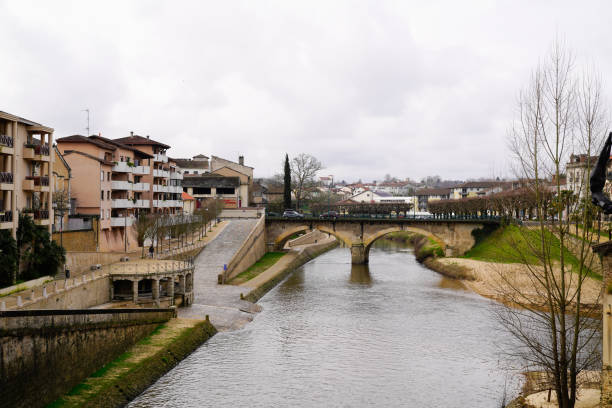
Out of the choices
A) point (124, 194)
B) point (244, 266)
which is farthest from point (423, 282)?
point (124, 194)

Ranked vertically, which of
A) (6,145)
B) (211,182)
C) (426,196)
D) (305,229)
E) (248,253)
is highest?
(426,196)

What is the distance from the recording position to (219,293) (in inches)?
2078

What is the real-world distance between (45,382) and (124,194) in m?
42.8

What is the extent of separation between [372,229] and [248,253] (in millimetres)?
20207

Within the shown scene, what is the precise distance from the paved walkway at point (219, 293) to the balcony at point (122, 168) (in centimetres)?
1280

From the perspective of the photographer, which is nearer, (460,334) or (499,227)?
(460,334)

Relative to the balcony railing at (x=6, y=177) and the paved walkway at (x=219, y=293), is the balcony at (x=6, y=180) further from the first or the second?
the paved walkway at (x=219, y=293)

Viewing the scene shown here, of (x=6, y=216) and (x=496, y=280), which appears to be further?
(x=496, y=280)

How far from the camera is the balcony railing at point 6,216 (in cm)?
3656

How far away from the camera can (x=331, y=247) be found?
358ft

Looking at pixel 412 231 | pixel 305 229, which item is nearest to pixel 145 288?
pixel 305 229

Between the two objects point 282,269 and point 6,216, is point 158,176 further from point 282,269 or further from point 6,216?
point 6,216

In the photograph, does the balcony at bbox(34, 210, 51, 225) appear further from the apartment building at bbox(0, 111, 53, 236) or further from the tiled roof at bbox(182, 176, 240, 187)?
the tiled roof at bbox(182, 176, 240, 187)

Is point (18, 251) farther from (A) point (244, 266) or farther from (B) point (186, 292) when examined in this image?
(A) point (244, 266)
